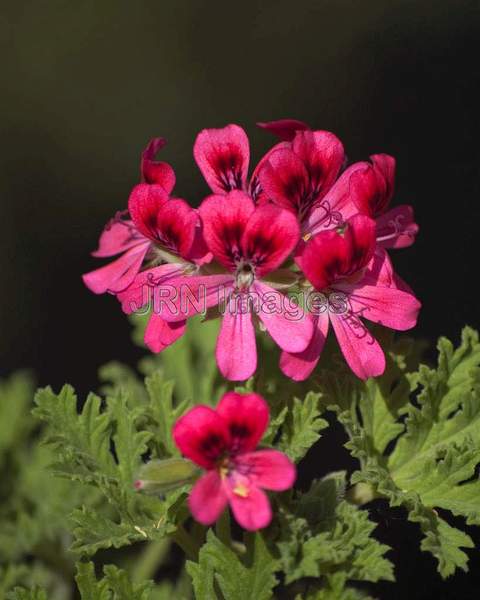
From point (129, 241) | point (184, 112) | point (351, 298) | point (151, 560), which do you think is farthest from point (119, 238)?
point (184, 112)

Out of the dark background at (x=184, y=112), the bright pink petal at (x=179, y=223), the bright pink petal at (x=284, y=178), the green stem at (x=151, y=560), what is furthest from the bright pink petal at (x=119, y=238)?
the dark background at (x=184, y=112)

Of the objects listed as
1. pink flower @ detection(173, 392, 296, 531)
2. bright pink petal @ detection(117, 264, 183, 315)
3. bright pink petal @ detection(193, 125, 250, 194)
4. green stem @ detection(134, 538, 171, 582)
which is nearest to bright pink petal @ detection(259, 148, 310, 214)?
bright pink petal @ detection(193, 125, 250, 194)

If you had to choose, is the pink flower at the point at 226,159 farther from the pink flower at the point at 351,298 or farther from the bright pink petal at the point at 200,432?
the bright pink petal at the point at 200,432

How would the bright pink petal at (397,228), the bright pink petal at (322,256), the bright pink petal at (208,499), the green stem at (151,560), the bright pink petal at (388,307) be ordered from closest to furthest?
the bright pink petal at (208,499) < the bright pink petal at (322,256) < the bright pink petal at (388,307) < the bright pink petal at (397,228) < the green stem at (151,560)

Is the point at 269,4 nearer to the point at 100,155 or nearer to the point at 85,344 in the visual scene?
the point at 100,155

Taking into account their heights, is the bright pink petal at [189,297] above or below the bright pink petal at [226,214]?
A: below

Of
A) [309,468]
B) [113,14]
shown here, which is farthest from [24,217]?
[309,468]

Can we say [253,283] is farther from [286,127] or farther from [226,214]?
[286,127]
